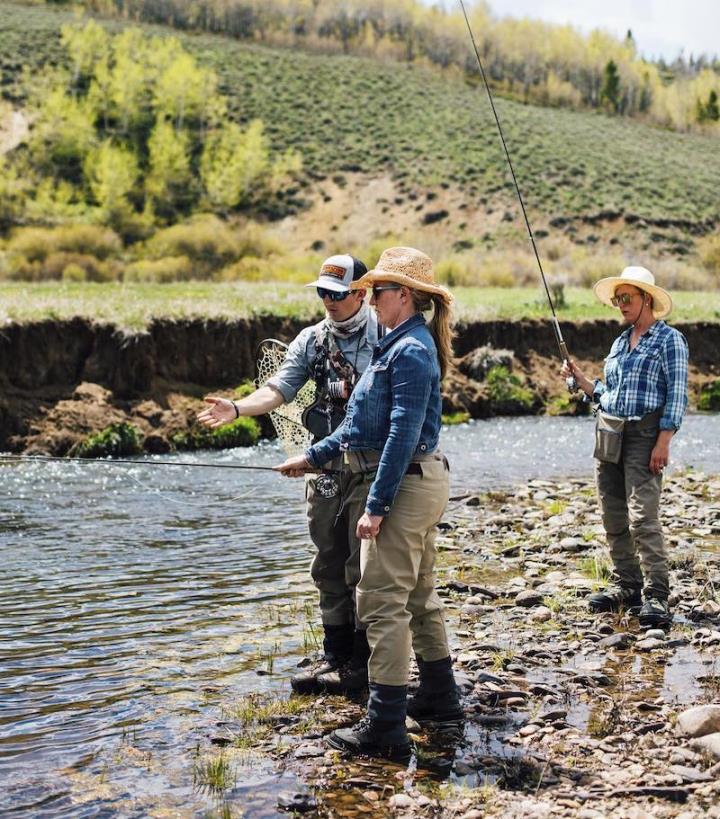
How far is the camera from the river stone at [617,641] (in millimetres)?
6172

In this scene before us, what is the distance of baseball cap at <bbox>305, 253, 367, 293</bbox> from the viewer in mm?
5324

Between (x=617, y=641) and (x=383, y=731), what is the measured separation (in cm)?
220

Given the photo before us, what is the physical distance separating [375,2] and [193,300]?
10397 cm

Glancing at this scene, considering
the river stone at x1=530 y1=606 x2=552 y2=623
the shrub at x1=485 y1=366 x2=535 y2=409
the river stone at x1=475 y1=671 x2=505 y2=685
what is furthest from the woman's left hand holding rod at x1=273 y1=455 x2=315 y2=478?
the shrub at x1=485 y1=366 x2=535 y2=409

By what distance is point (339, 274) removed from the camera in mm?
5379

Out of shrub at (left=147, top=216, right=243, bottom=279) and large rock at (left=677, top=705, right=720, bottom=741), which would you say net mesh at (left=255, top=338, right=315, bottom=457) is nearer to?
large rock at (left=677, top=705, right=720, bottom=741)

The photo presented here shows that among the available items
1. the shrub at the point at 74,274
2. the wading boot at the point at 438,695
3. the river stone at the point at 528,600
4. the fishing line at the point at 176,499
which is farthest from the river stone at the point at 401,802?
the shrub at the point at 74,274

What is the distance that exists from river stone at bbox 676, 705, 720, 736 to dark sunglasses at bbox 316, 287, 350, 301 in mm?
2713

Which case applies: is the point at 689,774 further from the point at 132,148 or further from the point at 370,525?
the point at 132,148

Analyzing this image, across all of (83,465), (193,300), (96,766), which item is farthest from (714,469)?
(96,766)

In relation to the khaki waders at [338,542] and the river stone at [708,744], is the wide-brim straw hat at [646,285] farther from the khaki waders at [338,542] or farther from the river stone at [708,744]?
the river stone at [708,744]

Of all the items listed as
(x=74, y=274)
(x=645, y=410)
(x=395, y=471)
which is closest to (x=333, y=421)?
(x=395, y=471)

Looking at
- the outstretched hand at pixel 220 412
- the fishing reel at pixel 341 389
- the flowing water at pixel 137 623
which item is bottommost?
the flowing water at pixel 137 623

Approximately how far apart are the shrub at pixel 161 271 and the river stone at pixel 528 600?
3278cm
